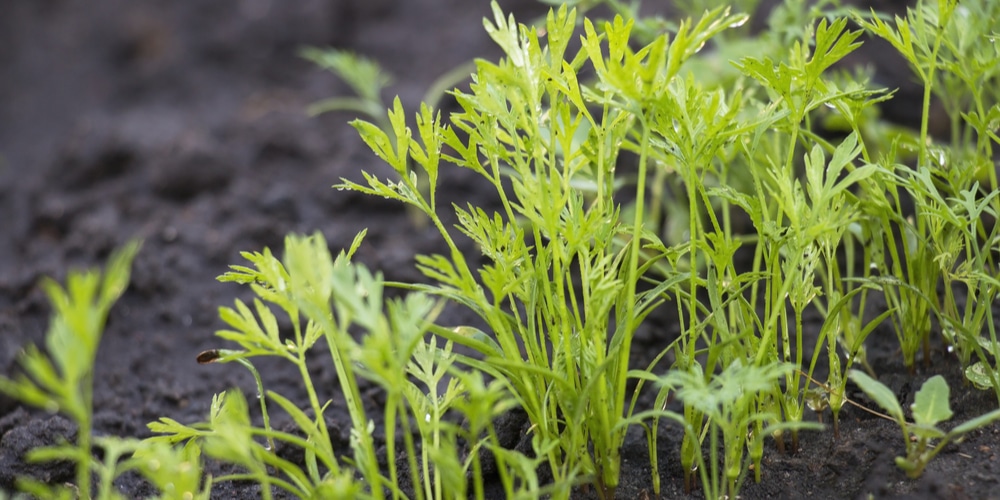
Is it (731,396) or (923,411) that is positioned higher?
(731,396)

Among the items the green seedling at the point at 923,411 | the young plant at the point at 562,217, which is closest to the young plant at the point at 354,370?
the young plant at the point at 562,217

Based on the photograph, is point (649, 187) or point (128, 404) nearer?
point (128, 404)

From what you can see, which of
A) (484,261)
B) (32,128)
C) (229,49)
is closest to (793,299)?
(484,261)

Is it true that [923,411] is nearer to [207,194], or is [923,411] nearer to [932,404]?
[932,404]

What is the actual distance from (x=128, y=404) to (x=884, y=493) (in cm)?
140

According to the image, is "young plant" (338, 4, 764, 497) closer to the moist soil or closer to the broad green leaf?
the moist soil

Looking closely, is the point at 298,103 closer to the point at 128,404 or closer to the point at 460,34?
the point at 460,34

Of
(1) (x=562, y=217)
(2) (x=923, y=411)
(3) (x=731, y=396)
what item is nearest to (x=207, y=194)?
(1) (x=562, y=217)

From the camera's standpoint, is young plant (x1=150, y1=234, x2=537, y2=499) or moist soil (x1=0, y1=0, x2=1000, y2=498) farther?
moist soil (x1=0, y1=0, x2=1000, y2=498)

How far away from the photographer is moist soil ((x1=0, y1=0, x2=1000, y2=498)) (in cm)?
129

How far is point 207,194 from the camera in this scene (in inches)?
94.3

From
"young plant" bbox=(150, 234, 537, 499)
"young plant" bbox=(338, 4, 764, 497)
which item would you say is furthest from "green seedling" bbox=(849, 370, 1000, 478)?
"young plant" bbox=(150, 234, 537, 499)

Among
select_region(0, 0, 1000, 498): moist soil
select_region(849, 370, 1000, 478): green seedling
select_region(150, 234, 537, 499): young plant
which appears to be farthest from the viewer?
select_region(0, 0, 1000, 498): moist soil

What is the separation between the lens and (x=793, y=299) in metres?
1.16
